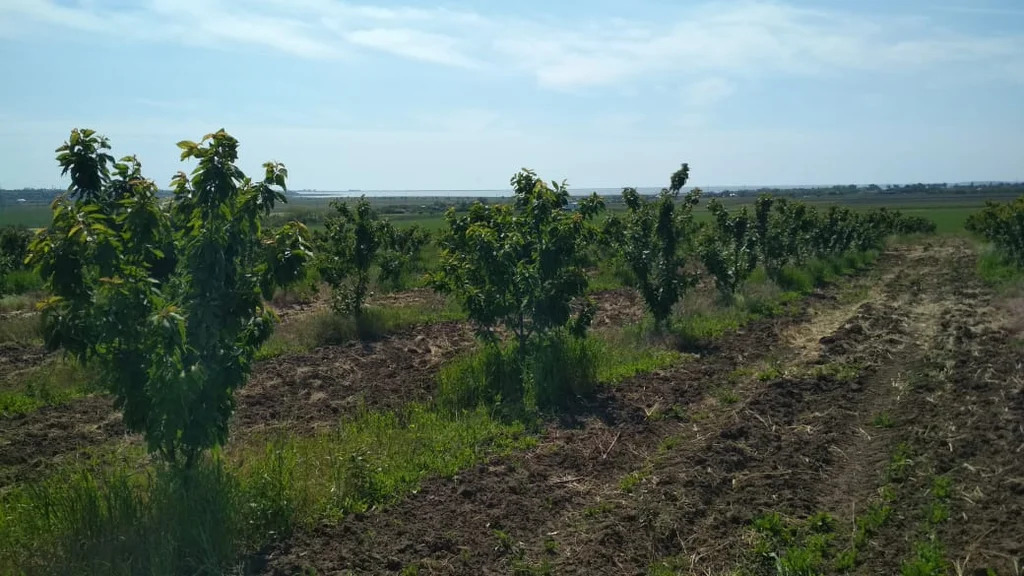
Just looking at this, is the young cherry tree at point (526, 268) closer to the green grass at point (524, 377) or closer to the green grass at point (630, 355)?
the green grass at point (524, 377)

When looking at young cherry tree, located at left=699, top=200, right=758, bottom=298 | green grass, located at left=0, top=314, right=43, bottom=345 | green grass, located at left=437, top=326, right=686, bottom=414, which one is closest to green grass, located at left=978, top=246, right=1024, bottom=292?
young cherry tree, located at left=699, top=200, right=758, bottom=298

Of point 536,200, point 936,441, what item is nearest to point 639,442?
point 936,441

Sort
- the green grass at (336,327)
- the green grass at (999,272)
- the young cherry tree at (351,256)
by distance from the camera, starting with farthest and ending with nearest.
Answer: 1. the green grass at (999,272)
2. the young cherry tree at (351,256)
3. the green grass at (336,327)

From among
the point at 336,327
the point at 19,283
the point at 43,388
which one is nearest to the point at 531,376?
the point at 336,327

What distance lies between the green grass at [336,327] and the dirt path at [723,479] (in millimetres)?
6480

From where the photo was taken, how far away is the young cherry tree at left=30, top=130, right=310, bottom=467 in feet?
16.8

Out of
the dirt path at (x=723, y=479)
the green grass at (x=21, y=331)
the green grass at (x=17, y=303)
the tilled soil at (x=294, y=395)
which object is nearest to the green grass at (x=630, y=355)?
the dirt path at (x=723, y=479)

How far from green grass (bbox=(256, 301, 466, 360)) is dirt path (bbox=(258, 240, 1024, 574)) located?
6.48 meters

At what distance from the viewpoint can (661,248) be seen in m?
14.9

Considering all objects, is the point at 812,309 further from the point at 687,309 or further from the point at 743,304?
the point at 687,309

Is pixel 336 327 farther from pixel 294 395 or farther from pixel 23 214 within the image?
pixel 23 214

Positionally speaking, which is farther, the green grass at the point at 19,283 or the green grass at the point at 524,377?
the green grass at the point at 19,283

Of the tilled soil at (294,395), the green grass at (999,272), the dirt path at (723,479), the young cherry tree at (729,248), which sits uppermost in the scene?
the young cherry tree at (729,248)

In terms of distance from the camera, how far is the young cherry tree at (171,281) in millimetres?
5109
